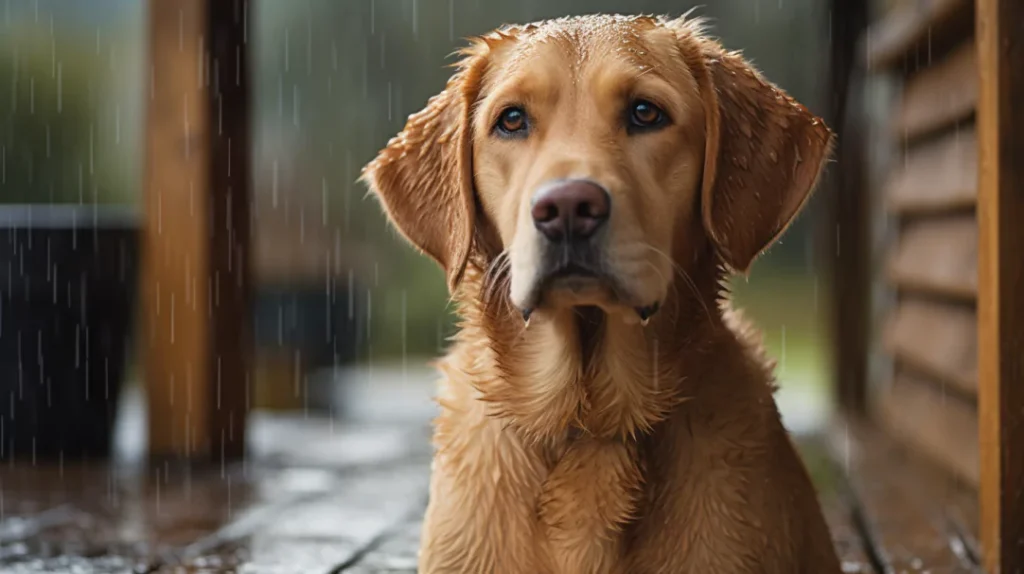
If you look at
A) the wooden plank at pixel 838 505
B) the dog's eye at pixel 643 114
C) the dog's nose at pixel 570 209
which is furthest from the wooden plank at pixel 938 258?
the dog's nose at pixel 570 209

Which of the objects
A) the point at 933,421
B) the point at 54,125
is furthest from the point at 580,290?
the point at 54,125

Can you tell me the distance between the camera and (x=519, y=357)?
2482 millimetres

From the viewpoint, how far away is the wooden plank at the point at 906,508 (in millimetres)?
3426

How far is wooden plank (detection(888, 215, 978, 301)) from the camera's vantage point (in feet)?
14.8

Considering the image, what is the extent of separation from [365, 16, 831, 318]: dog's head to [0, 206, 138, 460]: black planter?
305 cm

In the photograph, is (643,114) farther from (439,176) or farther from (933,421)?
(933,421)

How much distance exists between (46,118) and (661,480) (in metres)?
9.05

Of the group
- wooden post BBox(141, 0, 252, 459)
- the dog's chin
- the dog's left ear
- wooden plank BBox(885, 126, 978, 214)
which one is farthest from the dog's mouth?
wooden post BBox(141, 0, 252, 459)

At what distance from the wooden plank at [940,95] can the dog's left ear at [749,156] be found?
1987 mm

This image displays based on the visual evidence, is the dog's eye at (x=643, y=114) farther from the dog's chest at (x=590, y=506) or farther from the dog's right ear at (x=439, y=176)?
the dog's chest at (x=590, y=506)

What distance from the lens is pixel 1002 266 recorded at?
284cm

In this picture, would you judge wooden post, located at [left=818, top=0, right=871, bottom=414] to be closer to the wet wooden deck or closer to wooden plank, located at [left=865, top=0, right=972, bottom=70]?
wooden plank, located at [left=865, top=0, right=972, bottom=70]

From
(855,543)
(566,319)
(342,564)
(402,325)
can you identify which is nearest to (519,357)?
(566,319)

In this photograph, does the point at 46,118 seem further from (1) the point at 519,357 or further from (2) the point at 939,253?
(1) the point at 519,357
